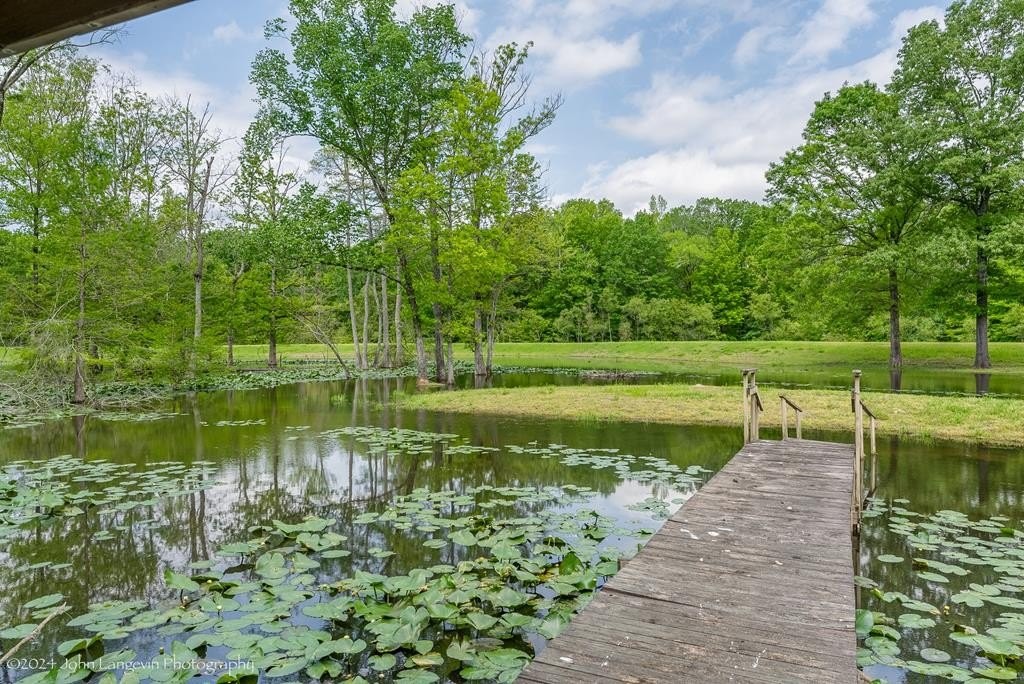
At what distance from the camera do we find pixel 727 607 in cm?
299

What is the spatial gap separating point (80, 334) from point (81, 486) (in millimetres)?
9038

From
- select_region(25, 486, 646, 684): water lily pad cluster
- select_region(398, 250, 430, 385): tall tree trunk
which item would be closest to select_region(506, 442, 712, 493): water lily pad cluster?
select_region(25, 486, 646, 684): water lily pad cluster

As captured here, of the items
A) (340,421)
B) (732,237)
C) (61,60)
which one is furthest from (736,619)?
(732,237)

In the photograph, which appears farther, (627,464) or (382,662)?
(627,464)

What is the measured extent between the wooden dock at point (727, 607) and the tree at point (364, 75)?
16306 mm

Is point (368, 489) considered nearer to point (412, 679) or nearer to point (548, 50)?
point (412, 679)

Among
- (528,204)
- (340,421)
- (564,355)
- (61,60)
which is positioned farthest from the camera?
(564,355)

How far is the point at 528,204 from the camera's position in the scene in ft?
72.9

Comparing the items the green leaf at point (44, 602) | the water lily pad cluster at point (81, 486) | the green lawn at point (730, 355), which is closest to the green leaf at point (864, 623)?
the green leaf at point (44, 602)

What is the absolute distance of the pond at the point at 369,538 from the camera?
339 centimetres

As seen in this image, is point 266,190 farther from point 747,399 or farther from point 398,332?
point 747,399

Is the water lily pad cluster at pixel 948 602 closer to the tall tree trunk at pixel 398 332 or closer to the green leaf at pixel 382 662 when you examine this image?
the green leaf at pixel 382 662

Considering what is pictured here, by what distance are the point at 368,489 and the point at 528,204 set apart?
17.0 metres

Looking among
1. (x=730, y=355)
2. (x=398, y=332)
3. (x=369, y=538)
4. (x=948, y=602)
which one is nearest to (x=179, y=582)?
(x=369, y=538)
